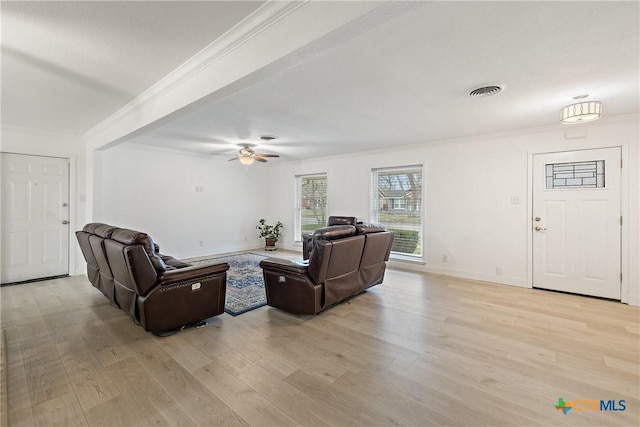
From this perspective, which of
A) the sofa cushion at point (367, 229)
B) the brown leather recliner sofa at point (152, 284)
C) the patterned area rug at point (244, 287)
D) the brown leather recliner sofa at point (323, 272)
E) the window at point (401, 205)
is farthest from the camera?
the window at point (401, 205)

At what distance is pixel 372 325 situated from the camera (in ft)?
9.84

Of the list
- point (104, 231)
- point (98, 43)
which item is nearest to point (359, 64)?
point (98, 43)

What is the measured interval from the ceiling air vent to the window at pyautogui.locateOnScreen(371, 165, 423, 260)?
8.43 ft

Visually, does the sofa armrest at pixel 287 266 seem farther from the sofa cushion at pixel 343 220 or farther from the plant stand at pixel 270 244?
the plant stand at pixel 270 244

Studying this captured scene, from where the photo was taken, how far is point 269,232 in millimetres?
7793

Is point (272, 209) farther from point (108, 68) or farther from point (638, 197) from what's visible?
point (638, 197)

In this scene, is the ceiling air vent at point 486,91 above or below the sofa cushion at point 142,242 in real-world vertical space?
above

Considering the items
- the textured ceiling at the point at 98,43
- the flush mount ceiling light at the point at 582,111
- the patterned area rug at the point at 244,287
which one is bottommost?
the patterned area rug at the point at 244,287

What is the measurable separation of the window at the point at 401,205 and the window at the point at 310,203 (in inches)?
60.8

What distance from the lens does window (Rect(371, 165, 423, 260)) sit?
5.62 m

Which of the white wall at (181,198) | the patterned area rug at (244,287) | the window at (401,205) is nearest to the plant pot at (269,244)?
the white wall at (181,198)

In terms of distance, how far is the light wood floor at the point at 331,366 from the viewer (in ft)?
5.73

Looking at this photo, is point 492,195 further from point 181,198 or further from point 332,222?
point 181,198

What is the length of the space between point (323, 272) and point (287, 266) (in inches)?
16.9
